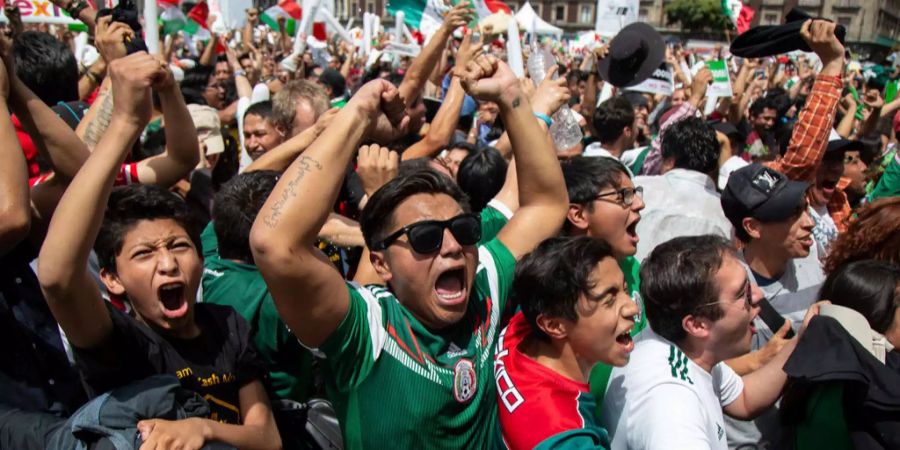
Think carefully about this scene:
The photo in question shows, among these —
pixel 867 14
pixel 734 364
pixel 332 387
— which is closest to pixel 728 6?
pixel 734 364

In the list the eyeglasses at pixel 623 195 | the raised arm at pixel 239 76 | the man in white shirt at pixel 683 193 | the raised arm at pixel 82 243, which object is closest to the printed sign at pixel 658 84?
the man in white shirt at pixel 683 193

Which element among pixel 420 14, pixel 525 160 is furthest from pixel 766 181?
pixel 420 14

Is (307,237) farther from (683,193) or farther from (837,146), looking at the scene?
(837,146)

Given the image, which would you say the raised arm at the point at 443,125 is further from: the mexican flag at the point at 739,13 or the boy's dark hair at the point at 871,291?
the mexican flag at the point at 739,13

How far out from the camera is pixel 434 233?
2.18 metres

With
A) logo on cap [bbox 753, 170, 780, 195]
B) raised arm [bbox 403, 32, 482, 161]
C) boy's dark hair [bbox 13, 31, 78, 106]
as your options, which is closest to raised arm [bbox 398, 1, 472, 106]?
raised arm [bbox 403, 32, 482, 161]

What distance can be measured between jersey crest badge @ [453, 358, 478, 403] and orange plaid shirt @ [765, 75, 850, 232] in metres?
2.78

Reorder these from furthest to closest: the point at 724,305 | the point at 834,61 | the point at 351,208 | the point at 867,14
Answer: the point at 867,14, the point at 834,61, the point at 351,208, the point at 724,305

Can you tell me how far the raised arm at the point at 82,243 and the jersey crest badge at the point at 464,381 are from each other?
0.96m

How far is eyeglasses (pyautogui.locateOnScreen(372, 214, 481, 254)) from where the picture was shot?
7.12 ft

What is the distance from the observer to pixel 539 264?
96.3 inches

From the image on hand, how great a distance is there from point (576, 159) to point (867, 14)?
8045 cm

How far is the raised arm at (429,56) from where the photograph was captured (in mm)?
4098

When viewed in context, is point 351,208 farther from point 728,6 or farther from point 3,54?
point 728,6
